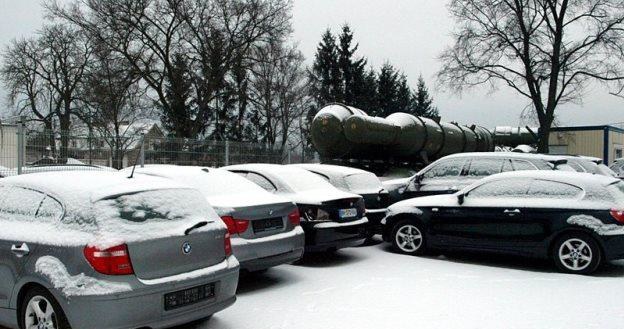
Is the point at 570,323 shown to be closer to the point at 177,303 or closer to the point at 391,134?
the point at 177,303

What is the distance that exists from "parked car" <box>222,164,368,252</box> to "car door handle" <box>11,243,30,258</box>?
4.13 metres

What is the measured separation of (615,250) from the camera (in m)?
7.60

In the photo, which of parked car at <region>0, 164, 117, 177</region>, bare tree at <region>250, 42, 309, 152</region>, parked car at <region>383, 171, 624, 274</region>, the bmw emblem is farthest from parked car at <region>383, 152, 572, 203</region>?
bare tree at <region>250, 42, 309, 152</region>

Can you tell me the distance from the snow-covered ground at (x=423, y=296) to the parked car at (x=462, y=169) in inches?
77.7

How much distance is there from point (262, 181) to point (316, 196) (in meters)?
0.94

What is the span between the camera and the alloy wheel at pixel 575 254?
25.6 feet

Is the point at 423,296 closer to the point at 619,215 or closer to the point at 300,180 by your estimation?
the point at 300,180

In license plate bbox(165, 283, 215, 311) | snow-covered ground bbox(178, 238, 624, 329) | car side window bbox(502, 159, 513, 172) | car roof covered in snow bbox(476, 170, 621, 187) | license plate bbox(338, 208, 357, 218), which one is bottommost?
snow-covered ground bbox(178, 238, 624, 329)

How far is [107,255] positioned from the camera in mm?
4219

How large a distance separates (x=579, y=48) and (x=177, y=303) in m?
28.7

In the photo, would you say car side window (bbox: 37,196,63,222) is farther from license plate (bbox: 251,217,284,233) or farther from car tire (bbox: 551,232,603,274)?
car tire (bbox: 551,232,603,274)

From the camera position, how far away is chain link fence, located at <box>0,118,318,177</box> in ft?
32.1

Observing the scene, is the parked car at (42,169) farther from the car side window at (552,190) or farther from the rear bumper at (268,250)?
the car side window at (552,190)

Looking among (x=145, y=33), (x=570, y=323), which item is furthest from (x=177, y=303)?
(x=145, y=33)
